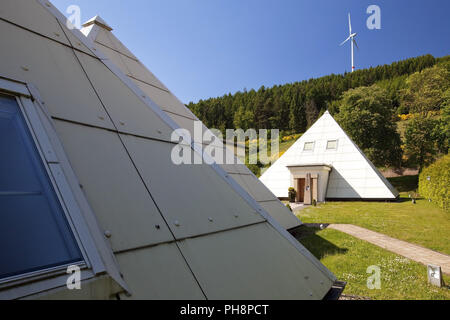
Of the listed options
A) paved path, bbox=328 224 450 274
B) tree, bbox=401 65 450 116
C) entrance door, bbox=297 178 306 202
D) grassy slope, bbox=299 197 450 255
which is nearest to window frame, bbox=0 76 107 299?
paved path, bbox=328 224 450 274

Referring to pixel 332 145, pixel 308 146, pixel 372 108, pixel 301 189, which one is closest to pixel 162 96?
pixel 301 189

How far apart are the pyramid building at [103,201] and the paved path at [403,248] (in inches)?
256

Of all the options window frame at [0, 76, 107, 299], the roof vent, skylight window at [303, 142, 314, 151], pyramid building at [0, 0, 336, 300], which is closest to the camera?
window frame at [0, 76, 107, 299]

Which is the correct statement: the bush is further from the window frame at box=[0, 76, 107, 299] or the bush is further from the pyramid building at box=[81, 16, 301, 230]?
the window frame at box=[0, 76, 107, 299]

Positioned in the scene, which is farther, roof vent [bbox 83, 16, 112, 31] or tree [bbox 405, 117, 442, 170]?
tree [bbox 405, 117, 442, 170]

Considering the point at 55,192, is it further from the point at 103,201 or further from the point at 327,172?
the point at 327,172

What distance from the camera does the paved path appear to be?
6926mm

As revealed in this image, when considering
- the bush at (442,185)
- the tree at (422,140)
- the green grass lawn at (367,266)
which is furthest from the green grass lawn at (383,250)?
the tree at (422,140)

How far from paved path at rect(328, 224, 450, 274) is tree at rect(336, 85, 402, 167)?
71.8ft

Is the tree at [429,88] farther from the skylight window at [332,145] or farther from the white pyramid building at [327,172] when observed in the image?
the skylight window at [332,145]

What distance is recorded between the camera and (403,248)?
8211mm

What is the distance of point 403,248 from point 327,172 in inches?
550

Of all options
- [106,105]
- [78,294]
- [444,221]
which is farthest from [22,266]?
[444,221]
